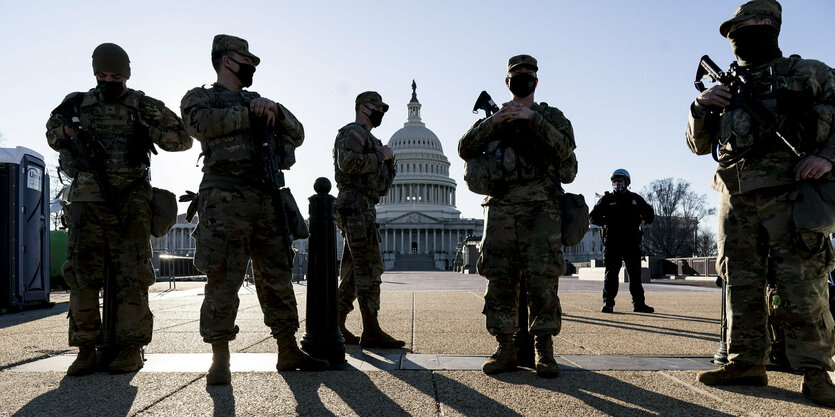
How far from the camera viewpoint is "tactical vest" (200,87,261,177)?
4.14m

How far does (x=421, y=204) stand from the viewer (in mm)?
113000

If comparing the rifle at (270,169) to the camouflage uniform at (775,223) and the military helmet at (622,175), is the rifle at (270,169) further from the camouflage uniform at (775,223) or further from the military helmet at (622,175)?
the military helmet at (622,175)

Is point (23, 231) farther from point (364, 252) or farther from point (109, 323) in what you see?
point (364, 252)

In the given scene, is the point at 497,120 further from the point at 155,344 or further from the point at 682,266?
the point at 682,266

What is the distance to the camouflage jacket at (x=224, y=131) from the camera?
4.05 metres

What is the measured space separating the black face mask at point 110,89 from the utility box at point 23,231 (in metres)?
6.67

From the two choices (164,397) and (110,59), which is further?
(110,59)

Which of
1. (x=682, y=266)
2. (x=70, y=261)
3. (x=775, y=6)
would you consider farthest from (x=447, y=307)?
(x=682, y=266)

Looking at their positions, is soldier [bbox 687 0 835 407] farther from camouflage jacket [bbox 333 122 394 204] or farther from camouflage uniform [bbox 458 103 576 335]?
camouflage jacket [bbox 333 122 394 204]

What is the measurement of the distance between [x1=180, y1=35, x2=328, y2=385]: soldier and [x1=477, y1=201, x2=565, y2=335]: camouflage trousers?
1.33 m

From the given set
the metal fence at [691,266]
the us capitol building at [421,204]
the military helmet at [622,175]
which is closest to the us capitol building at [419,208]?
the us capitol building at [421,204]

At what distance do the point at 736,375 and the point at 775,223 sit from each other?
0.95 m

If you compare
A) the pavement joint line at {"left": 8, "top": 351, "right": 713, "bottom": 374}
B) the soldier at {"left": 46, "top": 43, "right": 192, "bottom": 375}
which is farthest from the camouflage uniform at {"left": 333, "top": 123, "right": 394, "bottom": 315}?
the soldier at {"left": 46, "top": 43, "right": 192, "bottom": 375}

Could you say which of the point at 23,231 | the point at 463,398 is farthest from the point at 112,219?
the point at 23,231
